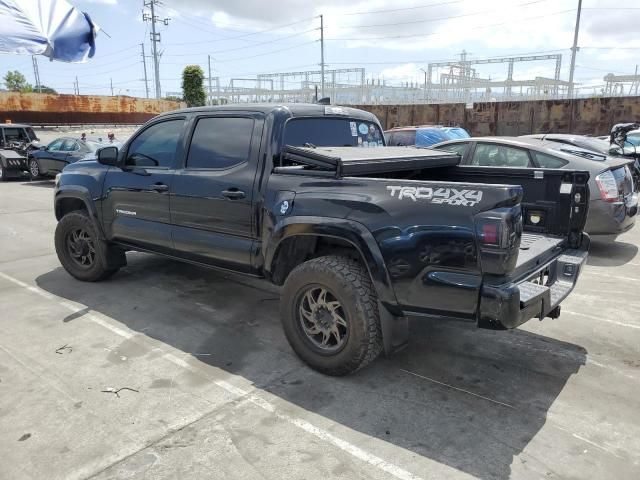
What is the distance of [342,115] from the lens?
459cm

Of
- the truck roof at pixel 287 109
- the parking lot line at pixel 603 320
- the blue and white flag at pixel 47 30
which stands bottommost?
the parking lot line at pixel 603 320

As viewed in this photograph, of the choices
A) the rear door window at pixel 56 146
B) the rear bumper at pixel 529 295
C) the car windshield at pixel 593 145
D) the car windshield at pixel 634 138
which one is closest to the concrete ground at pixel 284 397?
the rear bumper at pixel 529 295

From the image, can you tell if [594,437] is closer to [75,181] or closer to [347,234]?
[347,234]

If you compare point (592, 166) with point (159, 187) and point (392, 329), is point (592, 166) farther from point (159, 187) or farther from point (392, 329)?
point (159, 187)

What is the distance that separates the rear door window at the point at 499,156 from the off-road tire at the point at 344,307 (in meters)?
4.36

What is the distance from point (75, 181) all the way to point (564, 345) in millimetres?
5119

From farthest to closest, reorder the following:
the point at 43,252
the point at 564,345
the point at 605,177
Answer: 1. the point at 43,252
2. the point at 605,177
3. the point at 564,345

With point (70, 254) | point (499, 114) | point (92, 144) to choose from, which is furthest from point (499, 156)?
point (499, 114)

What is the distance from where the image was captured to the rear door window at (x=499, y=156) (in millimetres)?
6844

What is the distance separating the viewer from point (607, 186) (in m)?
6.42

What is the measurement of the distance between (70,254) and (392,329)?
13.7 ft

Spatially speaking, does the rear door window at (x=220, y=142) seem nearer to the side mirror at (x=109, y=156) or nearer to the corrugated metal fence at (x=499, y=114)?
the side mirror at (x=109, y=156)

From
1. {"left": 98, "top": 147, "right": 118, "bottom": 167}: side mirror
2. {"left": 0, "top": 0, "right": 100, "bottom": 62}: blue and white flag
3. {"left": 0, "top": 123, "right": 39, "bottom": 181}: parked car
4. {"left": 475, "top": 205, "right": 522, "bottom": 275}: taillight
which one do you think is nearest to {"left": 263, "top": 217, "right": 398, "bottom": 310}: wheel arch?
{"left": 475, "top": 205, "right": 522, "bottom": 275}: taillight

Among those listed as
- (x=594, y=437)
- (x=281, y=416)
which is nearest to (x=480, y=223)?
(x=594, y=437)
